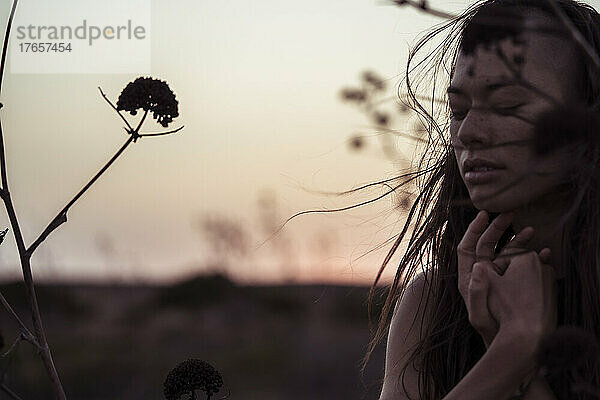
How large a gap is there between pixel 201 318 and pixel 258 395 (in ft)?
1.99

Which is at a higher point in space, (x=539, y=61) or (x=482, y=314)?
(x=539, y=61)

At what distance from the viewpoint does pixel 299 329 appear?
5496 millimetres

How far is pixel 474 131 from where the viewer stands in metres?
0.91

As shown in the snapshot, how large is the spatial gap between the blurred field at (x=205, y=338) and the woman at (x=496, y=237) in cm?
352

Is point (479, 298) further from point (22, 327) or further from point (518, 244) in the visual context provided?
point (22, 327)

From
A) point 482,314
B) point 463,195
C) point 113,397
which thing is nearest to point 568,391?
point 482,314

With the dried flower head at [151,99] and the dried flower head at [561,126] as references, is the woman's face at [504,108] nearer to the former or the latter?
the dried flower head at [151,99]

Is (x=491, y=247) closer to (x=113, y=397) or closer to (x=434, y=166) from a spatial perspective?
(x=434, y=166)

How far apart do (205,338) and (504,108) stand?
4.57 metres

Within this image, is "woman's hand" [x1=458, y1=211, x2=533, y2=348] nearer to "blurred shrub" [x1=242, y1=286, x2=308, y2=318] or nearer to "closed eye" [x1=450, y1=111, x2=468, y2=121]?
"closed eye" [x1=450, y1=111, x2=468, y2=121]

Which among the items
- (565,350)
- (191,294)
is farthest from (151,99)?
(191,294)

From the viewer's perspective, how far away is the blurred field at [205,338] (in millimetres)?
5047

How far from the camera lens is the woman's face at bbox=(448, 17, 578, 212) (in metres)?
0.91

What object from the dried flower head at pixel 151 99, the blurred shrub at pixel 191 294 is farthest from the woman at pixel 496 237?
the blurred shrub at pixel 191 294
